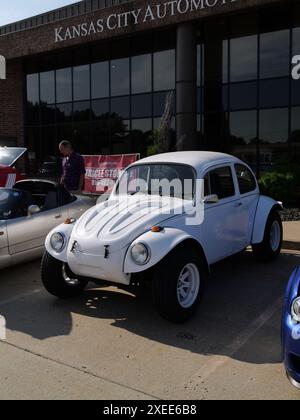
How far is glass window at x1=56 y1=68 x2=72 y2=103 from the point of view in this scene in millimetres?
18484

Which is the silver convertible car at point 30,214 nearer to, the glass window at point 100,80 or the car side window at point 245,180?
the car side window at point 245,180

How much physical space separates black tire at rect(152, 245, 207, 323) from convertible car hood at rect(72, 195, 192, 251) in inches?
17.6

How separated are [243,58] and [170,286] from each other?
11933 millimetres

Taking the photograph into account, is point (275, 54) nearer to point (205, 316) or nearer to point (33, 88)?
point (33, 88)

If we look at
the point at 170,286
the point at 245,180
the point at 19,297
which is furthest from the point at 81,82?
the point at 170,286

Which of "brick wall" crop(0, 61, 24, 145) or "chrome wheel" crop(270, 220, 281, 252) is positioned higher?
"brick wall" crop(0, 61, 24, 145)

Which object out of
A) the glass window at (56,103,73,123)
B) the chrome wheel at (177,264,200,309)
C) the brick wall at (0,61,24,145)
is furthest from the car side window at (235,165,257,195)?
the brick wall at (0,61,24,145)

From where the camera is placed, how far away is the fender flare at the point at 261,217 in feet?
20.6

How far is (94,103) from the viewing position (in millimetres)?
17734

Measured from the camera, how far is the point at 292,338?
303 cm

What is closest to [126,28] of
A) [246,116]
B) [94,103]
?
[94,103]

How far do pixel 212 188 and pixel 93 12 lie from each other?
12.0m

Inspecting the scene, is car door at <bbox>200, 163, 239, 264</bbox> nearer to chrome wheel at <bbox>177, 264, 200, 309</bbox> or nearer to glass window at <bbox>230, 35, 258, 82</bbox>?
chrome wheel at <bbox>177, 264, 200, 309</bbox>

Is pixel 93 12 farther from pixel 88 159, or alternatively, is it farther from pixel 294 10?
pixel 294 10
